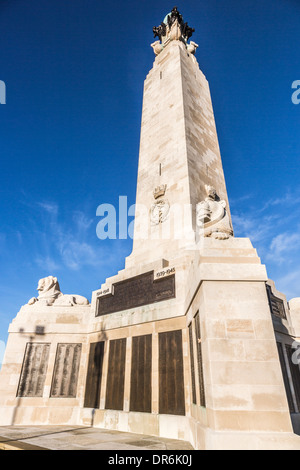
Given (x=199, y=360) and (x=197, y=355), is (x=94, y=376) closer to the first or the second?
(x=197, y=355)

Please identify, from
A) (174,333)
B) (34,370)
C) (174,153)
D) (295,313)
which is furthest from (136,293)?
(174,153)

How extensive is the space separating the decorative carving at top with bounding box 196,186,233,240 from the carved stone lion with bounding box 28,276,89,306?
770 cm

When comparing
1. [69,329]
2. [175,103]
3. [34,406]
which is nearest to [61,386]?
[34,406]

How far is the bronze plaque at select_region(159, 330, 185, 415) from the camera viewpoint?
8.69 meters

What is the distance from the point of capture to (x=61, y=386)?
1180 centimetres

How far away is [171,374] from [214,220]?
17.7 ft

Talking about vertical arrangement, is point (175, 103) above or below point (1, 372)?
above

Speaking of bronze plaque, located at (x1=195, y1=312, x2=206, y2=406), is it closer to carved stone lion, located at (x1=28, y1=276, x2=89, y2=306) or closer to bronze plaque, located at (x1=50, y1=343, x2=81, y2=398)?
bronze plaque, located at (x1=50, y1=343, x2=81, y2=398)

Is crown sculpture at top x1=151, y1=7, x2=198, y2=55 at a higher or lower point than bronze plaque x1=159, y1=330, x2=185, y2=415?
higher

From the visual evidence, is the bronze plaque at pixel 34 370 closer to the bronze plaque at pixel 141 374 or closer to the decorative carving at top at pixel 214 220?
the bronze plaque at pixel 141 374

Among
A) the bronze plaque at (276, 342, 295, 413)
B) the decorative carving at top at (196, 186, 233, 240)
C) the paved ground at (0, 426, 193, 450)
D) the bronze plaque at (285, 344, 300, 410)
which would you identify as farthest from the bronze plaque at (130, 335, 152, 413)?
the bronze plaque at (285, 344, 300, 410)

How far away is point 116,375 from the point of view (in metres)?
10.7

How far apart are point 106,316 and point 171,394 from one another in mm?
4789
